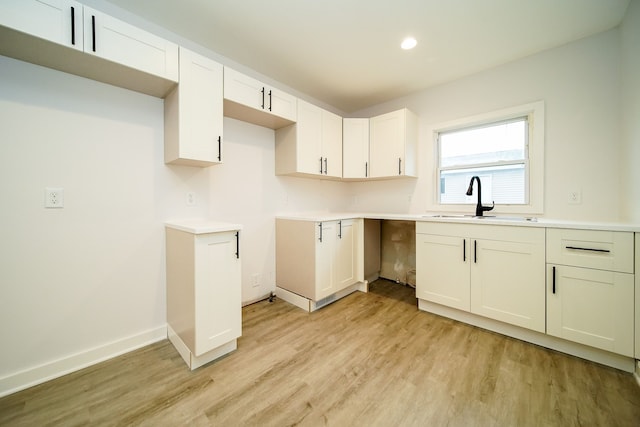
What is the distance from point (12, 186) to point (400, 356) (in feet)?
8.83

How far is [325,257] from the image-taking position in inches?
98.3

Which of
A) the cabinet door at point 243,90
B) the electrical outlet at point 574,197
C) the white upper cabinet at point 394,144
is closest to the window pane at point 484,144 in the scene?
the white upper cabinet at point 394,144

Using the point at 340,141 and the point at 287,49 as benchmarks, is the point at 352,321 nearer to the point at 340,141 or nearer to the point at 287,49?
the point at 340,141

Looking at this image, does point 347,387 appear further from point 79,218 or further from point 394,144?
point 394,144

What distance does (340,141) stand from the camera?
315cm

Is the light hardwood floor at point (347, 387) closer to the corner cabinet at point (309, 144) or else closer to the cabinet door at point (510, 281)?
the cabinet door at point (510, 281)

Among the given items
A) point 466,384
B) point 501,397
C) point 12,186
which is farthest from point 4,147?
point 501,397

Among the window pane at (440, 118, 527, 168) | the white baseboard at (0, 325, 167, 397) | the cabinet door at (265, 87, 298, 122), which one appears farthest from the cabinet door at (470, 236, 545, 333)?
the white baseboard at (0, 325, 167, 397)

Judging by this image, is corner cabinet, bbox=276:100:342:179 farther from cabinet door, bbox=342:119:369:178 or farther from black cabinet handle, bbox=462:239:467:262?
black cabinet handle, bbox=462:239:467:262

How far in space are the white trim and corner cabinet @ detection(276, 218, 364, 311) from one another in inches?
33.3

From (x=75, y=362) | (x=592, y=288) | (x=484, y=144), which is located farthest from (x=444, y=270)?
(x=75, y=362)

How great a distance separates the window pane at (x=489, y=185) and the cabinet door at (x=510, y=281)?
2.70ft

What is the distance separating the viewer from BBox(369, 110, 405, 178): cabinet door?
2881mm

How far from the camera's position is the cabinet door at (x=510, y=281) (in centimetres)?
181
